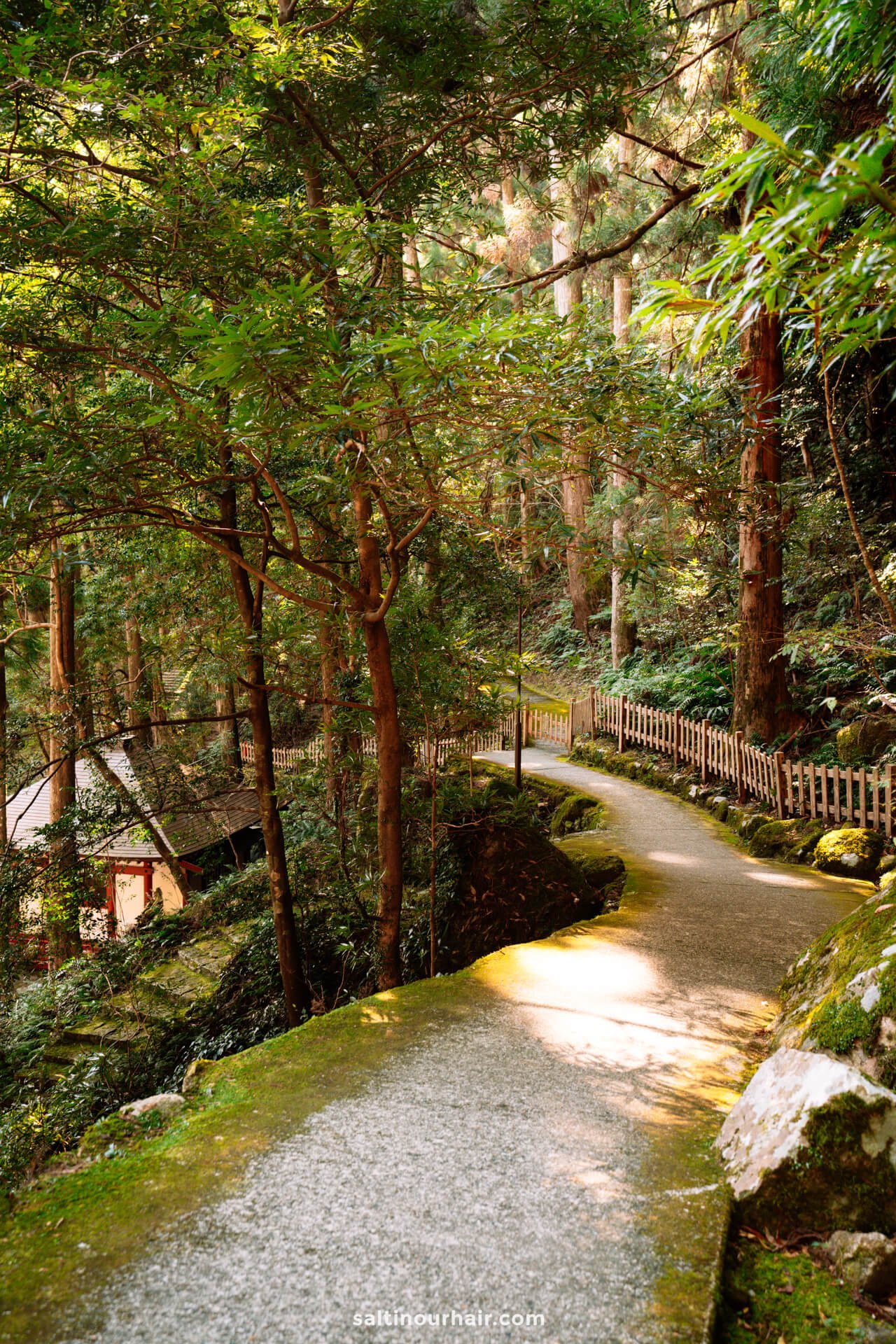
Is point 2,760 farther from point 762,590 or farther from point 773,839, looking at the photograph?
point 762,590

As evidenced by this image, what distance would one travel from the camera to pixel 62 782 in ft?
33.9

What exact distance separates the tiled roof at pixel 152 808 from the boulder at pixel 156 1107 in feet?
8.01

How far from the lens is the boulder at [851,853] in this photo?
7469 millimetres

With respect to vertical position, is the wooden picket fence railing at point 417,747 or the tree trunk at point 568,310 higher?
the tree trunk at point 568,310

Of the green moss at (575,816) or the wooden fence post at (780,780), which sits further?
the green moss at (575,816)

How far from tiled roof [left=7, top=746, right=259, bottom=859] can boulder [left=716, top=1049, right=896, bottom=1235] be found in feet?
15.4

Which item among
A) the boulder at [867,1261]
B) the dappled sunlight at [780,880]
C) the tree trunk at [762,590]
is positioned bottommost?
the dappled sunlight at [780,880]

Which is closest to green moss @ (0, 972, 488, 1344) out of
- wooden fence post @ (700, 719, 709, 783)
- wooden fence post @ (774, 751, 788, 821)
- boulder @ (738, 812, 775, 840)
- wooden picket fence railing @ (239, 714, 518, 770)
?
boulder @ (738, 812, 775, 840)

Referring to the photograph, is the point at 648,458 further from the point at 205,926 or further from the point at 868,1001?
the point at 205,926

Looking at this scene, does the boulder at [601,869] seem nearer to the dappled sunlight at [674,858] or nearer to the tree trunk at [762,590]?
the dappled sunlight at [674,858]

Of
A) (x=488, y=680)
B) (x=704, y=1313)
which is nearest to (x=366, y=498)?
(x=488, y=680)

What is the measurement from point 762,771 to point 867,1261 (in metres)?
8.26

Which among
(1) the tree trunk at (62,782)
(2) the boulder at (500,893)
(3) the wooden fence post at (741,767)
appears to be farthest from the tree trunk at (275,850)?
(3) the wooden fence post at (741,767)

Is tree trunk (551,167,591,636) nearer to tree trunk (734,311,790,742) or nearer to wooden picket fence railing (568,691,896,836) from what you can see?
wooden picket fence railing (568,691,896,836)
